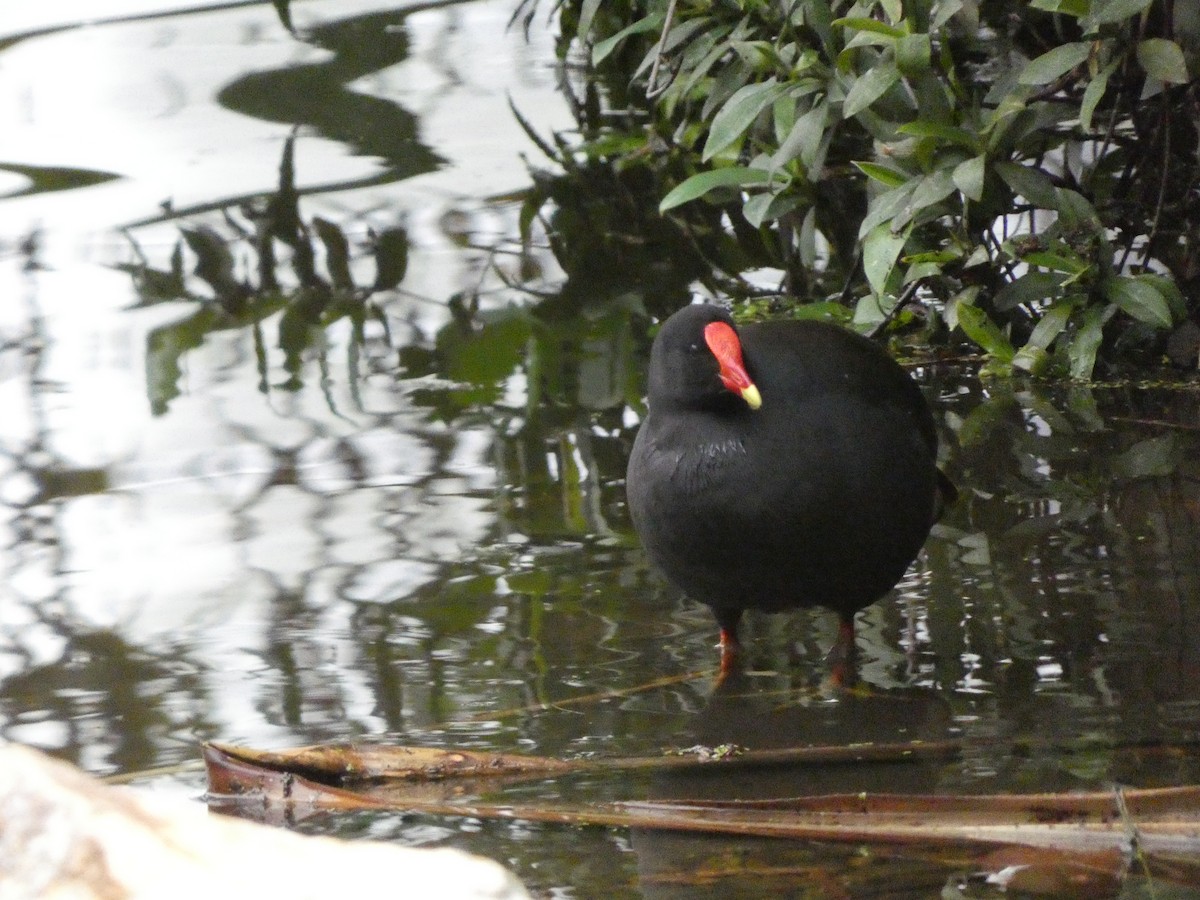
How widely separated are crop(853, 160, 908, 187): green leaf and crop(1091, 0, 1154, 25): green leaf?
738mm

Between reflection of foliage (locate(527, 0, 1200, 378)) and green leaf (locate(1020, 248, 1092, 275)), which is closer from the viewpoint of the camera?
reflection of foliage (locate(527, 0, 1200, 378))

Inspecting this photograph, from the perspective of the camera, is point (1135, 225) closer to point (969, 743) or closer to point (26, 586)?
point (969, 743)

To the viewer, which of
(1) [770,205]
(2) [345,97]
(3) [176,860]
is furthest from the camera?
(2) [345,97]

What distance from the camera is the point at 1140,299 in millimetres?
4805

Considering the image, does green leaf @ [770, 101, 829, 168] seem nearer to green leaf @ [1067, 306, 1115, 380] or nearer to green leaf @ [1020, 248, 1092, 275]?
green leaf @ [1020, 248, 1092, 275]

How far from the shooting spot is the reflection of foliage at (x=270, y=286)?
611 cm

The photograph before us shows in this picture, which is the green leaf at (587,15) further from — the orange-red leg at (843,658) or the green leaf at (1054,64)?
the orange-red leg at (843,658)

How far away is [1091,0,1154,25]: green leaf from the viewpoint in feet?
13.5

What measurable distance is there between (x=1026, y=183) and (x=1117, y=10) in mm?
622

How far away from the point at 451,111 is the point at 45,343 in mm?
3201

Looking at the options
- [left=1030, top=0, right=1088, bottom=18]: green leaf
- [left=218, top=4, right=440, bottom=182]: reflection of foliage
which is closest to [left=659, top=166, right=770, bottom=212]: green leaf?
[left=1030, top=0, right=1088, bottom=18]: green leaf

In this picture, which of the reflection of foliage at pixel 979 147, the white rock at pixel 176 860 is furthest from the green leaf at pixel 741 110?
the white rock at pixel 176 860

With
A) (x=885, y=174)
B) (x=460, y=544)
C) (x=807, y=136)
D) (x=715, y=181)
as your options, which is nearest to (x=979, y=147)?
(x=885, y=174)

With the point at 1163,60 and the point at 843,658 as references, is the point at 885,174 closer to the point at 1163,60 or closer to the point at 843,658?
the point at 1163,60
